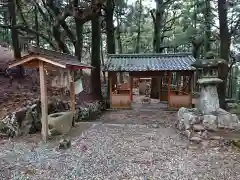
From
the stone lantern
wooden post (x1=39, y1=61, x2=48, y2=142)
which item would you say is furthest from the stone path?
the stone lantern

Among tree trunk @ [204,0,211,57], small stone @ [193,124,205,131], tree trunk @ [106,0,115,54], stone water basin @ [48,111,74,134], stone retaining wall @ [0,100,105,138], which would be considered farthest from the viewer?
tree trunk @ [204,0,211,57]

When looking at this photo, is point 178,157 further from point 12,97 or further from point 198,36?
point 198,36

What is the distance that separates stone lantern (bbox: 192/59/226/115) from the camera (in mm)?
6492

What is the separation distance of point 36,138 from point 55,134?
46 centimetres

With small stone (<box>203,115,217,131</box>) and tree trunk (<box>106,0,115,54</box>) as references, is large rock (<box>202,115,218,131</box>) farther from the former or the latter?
tree trunk (<box>106,0,115,54</box>)

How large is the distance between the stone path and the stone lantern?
1.10m

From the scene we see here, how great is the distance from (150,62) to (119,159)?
8.56m

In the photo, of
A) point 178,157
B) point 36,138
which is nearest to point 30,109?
point 36,138

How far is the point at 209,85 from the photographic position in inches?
260

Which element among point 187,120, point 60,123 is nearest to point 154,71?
point 187,120

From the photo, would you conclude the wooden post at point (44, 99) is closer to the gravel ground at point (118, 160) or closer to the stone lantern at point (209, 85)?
the gravel ground at point (118, 160)

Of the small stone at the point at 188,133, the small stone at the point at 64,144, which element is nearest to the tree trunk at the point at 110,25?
the small stone at the point at 188,133

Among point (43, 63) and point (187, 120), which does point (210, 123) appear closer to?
point (187, 120)

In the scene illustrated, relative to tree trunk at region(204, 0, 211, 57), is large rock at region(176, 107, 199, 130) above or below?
below
